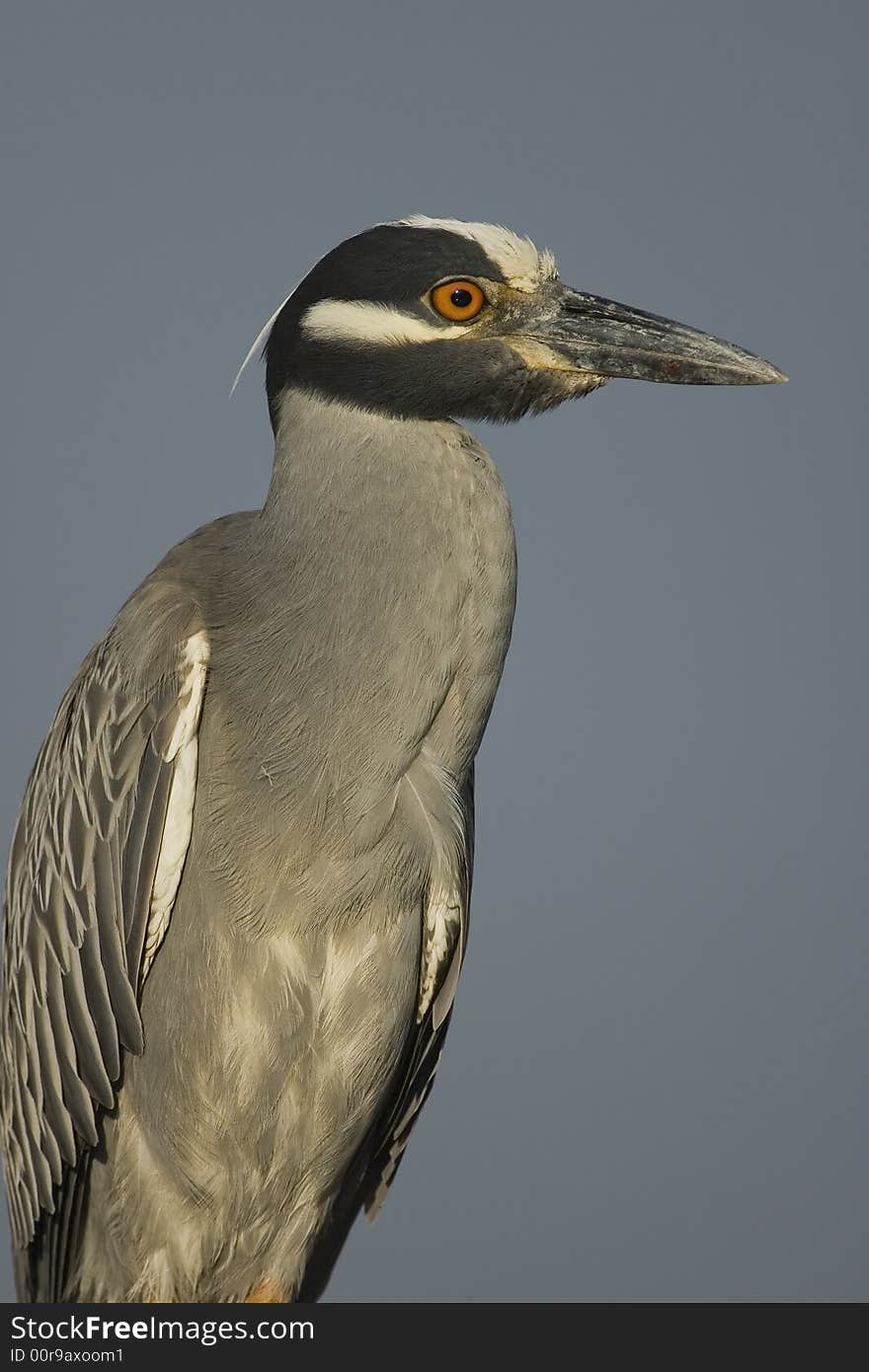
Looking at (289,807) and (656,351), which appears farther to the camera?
(656,351)

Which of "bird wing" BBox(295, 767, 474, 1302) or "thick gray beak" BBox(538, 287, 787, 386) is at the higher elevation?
"thick gray beak" BBox(538, 287, 787, 386)

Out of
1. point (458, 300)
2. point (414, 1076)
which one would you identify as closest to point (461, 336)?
point (458, 300)

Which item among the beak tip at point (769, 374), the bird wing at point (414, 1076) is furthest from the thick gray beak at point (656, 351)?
the bird wing at point (414, 1076)

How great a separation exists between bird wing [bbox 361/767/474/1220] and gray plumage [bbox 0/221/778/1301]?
0.01 m

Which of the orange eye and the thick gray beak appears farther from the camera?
the thick gray beak

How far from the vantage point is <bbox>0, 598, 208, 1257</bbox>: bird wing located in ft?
A: 8.70

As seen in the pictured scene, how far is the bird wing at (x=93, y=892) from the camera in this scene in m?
2.65

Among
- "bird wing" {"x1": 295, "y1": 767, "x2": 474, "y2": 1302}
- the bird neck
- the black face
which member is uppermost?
the black face

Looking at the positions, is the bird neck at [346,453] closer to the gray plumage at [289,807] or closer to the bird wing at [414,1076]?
the gray plumage at [289,807]

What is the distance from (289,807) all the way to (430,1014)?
0.62m

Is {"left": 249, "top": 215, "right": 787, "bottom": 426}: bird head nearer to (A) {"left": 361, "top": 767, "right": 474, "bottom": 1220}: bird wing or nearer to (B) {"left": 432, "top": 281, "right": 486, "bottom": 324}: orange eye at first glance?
(B) {"left": 432, "top": 281, "right": 486, "bottom": 324}: orange eye

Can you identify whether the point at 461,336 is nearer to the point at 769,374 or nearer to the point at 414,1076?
the point at 769,374

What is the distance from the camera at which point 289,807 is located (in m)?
2.61

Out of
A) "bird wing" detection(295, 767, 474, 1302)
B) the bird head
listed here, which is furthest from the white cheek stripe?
"bird wing" detection(295, 767, 474, 1302)
